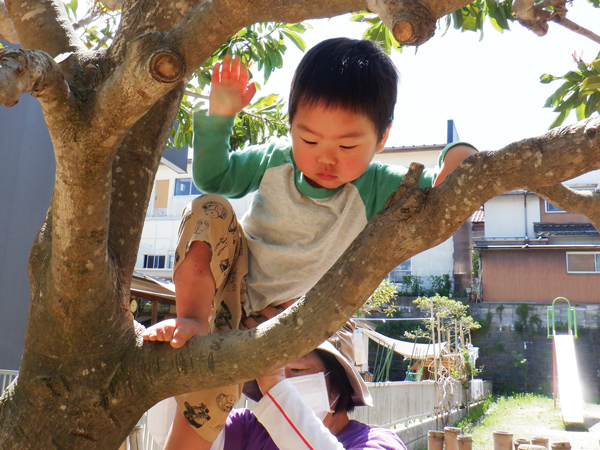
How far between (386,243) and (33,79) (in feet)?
2.28

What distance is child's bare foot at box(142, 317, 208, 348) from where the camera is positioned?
123 cm

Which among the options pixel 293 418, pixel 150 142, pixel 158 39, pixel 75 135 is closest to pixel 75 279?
pixel 75 135

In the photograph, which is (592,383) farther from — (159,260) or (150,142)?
(150,142)

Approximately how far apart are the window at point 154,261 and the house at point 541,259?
13536mm

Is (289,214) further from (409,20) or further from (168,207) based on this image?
(168,207)

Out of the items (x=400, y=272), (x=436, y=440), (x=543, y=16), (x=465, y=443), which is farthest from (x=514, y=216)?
(x=543, y=16)

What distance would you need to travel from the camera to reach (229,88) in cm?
164

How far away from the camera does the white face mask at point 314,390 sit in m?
2.04

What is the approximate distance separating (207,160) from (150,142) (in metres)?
0.44

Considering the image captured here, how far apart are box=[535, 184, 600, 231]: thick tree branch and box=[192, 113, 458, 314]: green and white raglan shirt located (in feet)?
2.47

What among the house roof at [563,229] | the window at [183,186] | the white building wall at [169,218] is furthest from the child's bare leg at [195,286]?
the house roof at [563,229]

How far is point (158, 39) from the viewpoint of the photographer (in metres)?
0.94

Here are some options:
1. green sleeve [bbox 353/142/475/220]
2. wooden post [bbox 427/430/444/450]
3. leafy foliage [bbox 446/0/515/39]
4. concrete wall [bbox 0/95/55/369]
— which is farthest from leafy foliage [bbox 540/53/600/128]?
concrete wall [bbox 0/95/55/369]

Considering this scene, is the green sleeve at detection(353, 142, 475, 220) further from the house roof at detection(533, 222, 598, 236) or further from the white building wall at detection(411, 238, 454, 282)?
the house roof at detection(533, 222, 598, 236)
